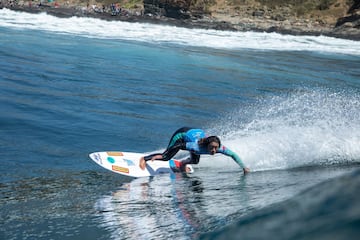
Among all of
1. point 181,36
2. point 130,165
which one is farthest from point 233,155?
point 181,36

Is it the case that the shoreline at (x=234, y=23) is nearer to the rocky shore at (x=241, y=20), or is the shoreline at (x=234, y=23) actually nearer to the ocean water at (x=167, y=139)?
the rocky shore at (x=241, y=20)

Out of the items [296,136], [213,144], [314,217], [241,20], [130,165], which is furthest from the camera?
[241,20]

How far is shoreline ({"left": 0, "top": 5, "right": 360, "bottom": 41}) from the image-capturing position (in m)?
53.7

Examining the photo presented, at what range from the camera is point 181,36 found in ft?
151

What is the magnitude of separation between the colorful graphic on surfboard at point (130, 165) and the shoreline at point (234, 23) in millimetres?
43831

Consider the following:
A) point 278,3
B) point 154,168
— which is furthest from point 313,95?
point 278,3

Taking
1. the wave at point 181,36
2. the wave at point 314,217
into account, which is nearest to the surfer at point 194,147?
the wave at point 314,217

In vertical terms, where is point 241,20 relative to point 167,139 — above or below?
above

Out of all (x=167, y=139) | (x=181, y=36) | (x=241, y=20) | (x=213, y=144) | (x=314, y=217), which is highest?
(x=314, y=217)

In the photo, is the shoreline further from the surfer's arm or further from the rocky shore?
the surfer's arm

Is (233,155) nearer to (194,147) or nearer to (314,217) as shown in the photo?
(194,147)

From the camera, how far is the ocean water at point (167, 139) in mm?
6027

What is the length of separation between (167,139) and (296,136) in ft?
10.2

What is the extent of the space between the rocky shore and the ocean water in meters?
23.0
